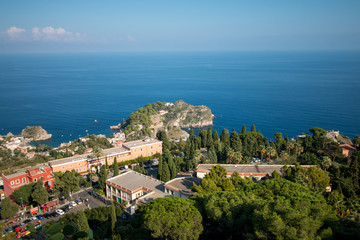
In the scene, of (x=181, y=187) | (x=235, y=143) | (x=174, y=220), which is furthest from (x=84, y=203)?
(x=235, y=143)

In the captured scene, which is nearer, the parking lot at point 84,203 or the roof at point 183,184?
the roof at point 183,184

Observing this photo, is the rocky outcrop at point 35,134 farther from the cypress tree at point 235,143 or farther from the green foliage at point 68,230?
the green foliage at point 68,230

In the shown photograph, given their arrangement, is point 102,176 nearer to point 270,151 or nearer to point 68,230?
point 270,151

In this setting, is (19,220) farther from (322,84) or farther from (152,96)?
(322,84)

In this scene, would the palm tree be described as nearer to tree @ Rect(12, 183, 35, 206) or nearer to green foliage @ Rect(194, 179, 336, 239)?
green foliage @ Rect(194, 179, 336, 239)

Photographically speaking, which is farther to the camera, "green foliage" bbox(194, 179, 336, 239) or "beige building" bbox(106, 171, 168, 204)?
"beige building" bbox(106, 171, 168, 204)

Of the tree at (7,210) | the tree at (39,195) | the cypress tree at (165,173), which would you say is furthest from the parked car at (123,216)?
the tree at (7,210)

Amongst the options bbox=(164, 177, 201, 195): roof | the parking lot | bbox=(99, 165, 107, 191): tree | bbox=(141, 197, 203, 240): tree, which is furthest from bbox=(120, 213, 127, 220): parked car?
bbox=(141, 197, 203, 240): tree
